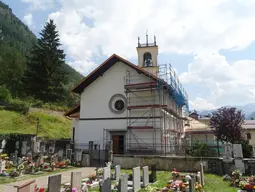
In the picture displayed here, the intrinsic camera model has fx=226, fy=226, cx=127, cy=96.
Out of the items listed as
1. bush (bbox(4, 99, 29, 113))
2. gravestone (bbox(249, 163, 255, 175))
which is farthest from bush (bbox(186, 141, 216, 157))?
bush (bbox(4, 99, 29, 113))

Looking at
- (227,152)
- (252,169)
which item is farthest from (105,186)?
(252,169)

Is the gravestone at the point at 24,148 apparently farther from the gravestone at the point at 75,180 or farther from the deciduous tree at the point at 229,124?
the deciduous tree at the point at 229,124

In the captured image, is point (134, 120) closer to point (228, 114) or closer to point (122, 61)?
point (122, 61)

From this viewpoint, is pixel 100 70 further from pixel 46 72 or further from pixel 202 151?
pixel 46 72

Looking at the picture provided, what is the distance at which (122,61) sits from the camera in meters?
21.0

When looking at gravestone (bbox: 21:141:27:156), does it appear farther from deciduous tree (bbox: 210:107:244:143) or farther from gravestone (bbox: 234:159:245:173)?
deciduous tree (bbox: 210:107:244:143)

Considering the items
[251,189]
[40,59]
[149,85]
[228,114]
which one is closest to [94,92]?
[149,85]

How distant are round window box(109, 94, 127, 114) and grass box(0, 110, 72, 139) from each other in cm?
994

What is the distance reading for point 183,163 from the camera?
13.9 metres

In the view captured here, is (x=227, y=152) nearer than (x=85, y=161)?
Yes

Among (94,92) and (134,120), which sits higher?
(94,92)

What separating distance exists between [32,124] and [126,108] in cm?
1452

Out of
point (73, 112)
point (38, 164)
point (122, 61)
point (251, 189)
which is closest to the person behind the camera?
point (251, 189)

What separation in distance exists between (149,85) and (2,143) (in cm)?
1312
